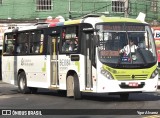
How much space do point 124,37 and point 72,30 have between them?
2265 mm

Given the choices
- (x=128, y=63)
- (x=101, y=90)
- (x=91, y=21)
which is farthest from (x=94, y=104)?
(x=91, y=21)

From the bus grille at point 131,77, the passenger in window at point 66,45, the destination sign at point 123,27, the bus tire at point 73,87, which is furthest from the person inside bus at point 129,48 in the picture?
the passenger in window at point 66,45

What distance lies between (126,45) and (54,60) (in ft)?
12.2

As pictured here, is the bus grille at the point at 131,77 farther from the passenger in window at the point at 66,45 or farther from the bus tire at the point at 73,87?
the passenger in window at the point at 66,45

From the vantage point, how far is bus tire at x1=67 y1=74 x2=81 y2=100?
60.1 feet

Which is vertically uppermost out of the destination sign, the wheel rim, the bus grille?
the destination sign

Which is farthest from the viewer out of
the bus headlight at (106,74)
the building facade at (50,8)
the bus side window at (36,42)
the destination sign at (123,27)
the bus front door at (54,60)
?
the building facade at (50,8)

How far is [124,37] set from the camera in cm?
1767

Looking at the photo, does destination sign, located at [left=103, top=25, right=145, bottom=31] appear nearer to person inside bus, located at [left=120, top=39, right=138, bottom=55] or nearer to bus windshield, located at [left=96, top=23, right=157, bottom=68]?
bus windshield, located at [left=96, top=23, right=157, bottom=68]

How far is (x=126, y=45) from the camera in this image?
17.5 m

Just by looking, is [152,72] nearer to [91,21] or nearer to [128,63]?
[128,63]

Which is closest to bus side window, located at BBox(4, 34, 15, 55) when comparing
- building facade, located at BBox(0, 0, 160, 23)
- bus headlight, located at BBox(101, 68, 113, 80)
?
bus headlight, located at BBox(101, 68, 113, 80)

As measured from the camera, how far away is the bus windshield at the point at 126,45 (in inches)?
681

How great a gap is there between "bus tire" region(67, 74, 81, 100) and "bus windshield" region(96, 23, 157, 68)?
1.68 meters
